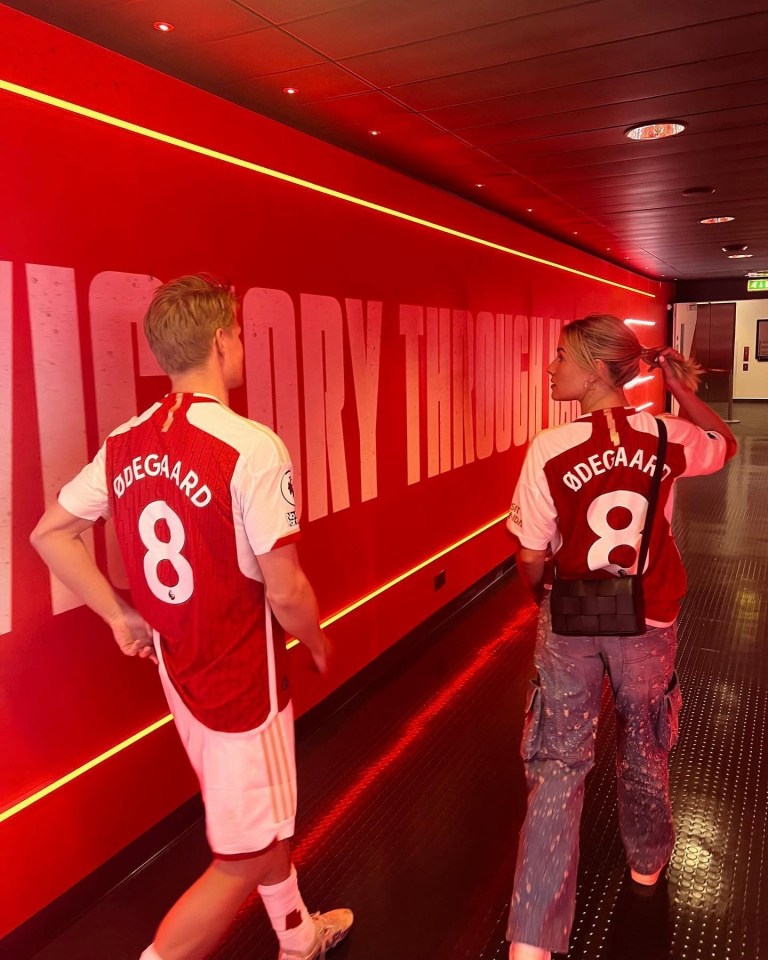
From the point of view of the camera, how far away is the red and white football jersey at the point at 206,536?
60.1 inches

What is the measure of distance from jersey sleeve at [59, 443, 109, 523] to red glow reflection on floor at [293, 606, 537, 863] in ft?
4.90

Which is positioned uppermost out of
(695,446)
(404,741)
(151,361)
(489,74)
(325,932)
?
(489,74)

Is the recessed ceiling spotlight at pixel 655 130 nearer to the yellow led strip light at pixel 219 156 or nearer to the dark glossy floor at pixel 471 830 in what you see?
the yellow led strip light at pixel 219 156

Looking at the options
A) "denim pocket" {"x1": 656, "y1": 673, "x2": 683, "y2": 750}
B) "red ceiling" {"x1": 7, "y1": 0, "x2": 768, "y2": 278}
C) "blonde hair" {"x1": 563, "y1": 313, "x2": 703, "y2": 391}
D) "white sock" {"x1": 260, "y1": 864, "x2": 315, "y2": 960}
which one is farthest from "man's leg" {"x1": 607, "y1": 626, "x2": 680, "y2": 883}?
"red ceiling" {"x1": 7, "y1": 0, "x2": 768, "y2": 278}

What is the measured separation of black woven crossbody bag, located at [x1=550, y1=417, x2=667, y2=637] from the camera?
190 cm

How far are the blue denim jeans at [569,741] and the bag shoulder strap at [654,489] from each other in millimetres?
235

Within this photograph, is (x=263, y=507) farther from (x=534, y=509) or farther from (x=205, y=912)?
(x=205, y=912)

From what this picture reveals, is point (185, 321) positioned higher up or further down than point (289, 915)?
higher up

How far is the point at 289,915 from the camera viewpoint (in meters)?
1.86

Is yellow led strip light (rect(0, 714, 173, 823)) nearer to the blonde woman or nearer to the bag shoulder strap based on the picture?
the blonde woman

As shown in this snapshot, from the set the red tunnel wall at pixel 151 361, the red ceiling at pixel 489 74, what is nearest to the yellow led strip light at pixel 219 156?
the red tunnel wall at pixel 151 361

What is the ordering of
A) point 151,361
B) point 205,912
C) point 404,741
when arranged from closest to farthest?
point 205,912 → point 151,361 → point 404,741

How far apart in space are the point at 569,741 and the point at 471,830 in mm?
859

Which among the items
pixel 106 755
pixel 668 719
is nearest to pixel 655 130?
pixel 668 719
